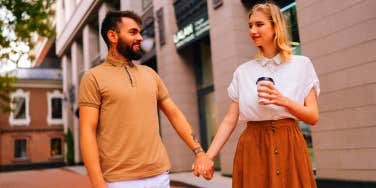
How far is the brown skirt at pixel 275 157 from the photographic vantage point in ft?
7.82

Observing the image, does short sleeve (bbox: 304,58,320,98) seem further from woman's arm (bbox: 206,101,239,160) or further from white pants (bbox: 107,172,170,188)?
white pants (bbox: 107,172,170,188)

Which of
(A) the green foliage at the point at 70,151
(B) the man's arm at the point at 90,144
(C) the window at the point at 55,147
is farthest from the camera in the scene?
(C) the window at the point at 55,147

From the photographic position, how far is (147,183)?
254 centimetres

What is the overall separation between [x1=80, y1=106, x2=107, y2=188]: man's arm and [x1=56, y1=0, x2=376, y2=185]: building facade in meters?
5.42

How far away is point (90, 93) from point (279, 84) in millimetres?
1248

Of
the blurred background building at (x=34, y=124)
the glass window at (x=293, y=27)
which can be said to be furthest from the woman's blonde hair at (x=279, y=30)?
the blurred background building at (x=34, y=124)

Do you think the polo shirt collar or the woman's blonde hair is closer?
the woman's blonde hair

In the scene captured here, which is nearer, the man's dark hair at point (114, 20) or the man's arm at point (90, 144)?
the man's arm at point (90, 144)

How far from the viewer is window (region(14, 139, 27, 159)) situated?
3044 centimetres

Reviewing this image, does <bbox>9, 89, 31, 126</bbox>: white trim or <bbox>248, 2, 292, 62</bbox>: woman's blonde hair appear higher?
<bbox>9, 89, 31, 126</bbox>: white trim

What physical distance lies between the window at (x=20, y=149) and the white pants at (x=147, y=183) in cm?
3101

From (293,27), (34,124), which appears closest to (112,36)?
(293,27)

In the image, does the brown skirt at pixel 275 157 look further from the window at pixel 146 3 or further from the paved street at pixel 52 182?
the window at pixel 146 3

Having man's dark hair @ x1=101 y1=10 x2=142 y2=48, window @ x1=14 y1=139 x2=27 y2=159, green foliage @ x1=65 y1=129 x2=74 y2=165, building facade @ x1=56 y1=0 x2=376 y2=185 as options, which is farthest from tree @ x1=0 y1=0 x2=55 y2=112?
window @ x1=14 y1=139 x2=27 y2=159
